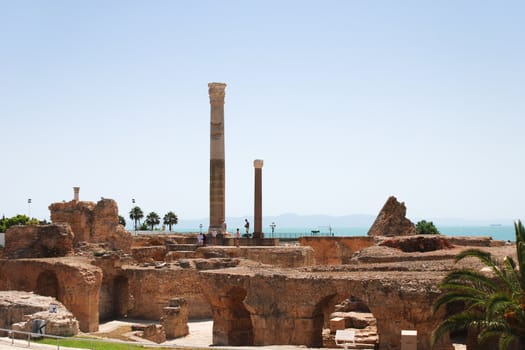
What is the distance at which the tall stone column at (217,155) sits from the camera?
44.3 m

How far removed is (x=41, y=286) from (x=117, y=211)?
1474 cm

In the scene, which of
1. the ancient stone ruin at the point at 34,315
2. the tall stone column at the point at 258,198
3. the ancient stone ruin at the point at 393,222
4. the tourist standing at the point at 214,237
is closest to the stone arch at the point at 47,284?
the ancient stone ruin at the point at 34,315

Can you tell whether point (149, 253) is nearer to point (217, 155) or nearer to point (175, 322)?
point (217, 155)

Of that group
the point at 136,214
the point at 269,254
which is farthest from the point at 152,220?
the point at 269,254

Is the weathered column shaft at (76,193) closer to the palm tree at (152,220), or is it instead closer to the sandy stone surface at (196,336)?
the sandy stone surface at (196,336)

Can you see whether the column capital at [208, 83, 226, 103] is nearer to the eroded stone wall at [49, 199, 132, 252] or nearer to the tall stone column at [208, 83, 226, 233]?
the tall stone column at [208, 83, 226, 233]

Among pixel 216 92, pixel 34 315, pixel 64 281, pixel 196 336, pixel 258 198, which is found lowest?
pixel 196 336

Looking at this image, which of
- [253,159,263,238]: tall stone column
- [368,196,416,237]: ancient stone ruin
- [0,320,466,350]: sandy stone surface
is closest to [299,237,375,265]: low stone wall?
[368,196,416,237]: ancient stone ruin

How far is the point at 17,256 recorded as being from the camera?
3225 centimetres

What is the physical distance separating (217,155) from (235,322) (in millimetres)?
21376

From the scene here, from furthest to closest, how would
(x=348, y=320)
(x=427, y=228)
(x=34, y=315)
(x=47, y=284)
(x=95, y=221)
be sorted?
(x=427, y=228) < (x=95, y=221) < (x=47, y=284) < (x=348, y=320) < (x=34, y=315)

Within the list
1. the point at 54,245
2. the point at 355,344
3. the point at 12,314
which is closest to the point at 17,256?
the point at 54,245

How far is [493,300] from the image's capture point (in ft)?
49.8

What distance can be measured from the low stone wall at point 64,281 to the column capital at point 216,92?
16131 mm
